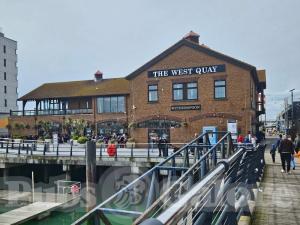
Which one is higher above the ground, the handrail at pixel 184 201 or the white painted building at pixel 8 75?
the white painted building at pixel 8 75

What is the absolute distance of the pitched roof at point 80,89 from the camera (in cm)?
3697

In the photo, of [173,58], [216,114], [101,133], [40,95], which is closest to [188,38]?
[173,58]

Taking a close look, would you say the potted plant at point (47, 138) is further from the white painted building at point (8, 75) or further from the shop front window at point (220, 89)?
the white painted building at point (8, 75)

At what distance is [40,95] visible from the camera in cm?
4066

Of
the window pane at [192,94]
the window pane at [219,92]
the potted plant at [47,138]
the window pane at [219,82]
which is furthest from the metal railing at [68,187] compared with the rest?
the window pane at [219,82]

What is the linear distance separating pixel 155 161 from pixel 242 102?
11376mm

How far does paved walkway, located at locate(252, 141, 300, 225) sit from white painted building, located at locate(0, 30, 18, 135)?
55400mm

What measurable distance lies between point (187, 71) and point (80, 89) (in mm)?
15560

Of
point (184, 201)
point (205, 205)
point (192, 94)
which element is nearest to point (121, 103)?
point (192, 94)

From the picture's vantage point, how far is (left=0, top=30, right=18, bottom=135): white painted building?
5769 centimetres

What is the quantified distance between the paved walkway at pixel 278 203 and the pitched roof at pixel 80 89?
27022 millimetres

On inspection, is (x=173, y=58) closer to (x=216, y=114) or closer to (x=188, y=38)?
(x=188, y=38)

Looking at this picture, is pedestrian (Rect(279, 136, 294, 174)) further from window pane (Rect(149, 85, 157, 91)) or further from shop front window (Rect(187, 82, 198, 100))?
window pane (Rect(149, 85, 157, 91))

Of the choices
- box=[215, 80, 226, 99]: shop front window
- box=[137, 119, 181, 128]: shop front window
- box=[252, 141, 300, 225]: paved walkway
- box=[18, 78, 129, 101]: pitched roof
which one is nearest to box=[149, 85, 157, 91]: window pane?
box=[137, 119, 181, 128]: shop front window
